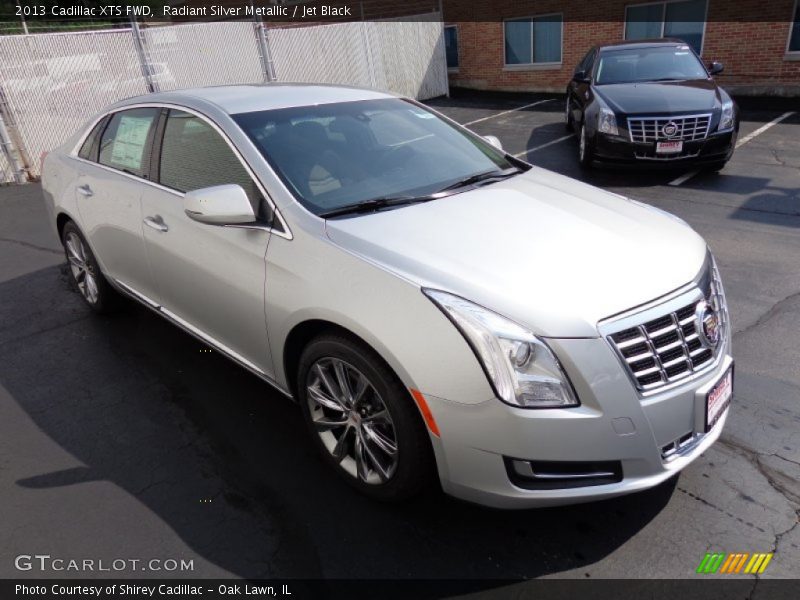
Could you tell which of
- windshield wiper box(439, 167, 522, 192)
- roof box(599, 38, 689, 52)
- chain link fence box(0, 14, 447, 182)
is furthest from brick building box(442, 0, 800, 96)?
windshield wiper box(439, 167, 522, 192)

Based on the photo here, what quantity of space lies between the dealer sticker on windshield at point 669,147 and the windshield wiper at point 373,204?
16.8 ft

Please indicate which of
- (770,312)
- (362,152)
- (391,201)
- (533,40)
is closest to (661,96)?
(770,312)

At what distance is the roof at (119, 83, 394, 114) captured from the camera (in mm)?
3289

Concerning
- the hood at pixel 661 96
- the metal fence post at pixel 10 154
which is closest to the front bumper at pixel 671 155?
the hood at pixel 661 96

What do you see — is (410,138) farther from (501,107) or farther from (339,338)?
(501,107)

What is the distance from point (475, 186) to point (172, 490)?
208 centimetres

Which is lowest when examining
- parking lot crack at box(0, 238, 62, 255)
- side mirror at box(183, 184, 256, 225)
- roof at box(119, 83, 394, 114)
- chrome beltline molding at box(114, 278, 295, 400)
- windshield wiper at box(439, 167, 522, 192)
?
parking lot crack at box(0, 238, 62, 255)

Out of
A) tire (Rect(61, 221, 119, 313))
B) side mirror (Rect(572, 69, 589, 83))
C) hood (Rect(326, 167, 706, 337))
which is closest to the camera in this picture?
hood (Rect(326, 167, 706, 337))

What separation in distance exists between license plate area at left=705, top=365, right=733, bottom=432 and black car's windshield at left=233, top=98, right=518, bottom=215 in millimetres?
1524

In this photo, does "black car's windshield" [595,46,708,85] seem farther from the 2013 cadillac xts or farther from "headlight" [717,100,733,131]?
the 2013 cadillac xts

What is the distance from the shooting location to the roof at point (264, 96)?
329cm

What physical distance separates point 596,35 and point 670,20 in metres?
1.73

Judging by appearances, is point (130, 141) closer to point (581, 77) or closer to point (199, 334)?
point (199, 334)

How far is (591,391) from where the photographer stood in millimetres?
2049
